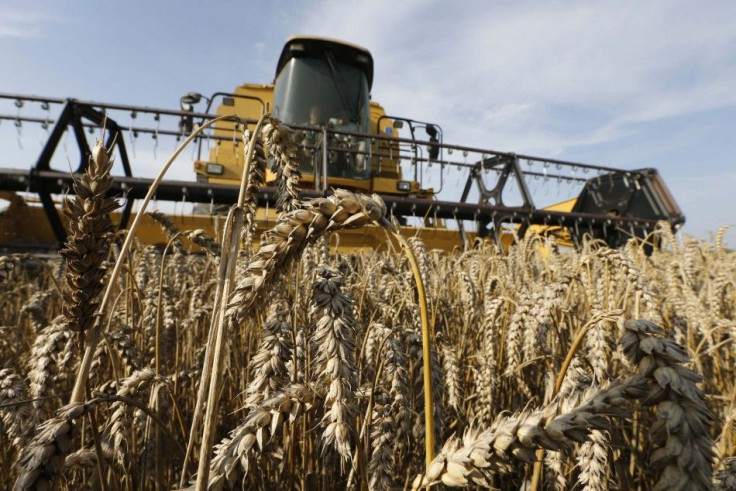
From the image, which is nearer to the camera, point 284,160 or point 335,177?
point 284,160

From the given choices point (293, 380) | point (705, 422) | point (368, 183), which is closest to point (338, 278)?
point (293, 380)

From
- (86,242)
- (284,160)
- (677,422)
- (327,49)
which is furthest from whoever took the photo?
(327,49)

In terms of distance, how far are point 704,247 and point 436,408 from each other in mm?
3189

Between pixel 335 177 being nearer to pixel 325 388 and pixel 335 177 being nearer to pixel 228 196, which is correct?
pixel 228 196

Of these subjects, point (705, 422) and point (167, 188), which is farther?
point (167, 188)

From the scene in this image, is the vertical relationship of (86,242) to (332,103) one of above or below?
below

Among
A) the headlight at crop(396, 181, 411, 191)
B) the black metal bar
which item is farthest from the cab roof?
the black metal bar

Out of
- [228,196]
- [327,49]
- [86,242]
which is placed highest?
[327,49]

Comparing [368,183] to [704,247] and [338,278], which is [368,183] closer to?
[704,247]

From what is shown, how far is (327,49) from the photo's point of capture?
6641 millimetres

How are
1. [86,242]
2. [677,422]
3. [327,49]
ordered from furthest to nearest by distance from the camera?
[327,49], [86,242], [677,422]

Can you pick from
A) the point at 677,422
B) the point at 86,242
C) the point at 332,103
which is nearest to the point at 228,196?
the point at 332,103

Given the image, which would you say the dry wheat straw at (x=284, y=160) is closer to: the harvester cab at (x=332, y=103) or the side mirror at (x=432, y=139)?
the harvester cab at (x=332, y=103)

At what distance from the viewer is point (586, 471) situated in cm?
75
